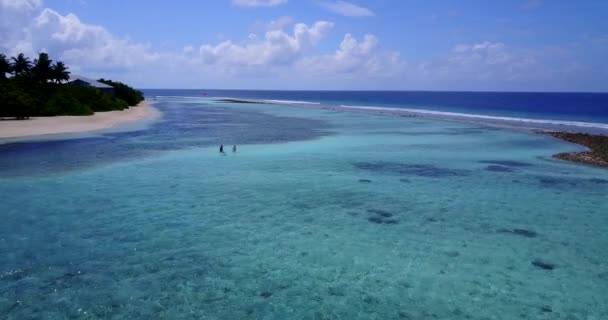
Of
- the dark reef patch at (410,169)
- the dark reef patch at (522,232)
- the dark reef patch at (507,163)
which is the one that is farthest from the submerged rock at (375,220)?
the dark reef patch at (507,163)

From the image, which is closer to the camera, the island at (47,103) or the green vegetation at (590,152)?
the green vegetation at (590,152)


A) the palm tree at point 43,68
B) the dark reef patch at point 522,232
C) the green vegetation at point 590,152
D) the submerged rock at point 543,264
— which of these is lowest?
the submerged rock at point 543,264

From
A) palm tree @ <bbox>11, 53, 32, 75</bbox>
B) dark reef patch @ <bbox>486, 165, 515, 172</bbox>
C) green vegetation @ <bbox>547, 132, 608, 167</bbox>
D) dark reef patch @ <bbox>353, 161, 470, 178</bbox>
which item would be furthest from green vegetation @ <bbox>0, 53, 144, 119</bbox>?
green vegetation @ <bbox>547, 132, 608, 167</bbox>

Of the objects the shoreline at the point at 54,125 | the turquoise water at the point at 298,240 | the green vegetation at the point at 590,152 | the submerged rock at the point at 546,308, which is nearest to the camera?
the submerged rock at the point at 546,308

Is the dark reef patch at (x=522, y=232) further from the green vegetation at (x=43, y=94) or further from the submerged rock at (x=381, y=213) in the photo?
the green vegetation at (x=43, y=94)

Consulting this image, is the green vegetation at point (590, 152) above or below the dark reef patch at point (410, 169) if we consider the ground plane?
above

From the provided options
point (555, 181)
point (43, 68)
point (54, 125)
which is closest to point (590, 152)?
point (555, 181)

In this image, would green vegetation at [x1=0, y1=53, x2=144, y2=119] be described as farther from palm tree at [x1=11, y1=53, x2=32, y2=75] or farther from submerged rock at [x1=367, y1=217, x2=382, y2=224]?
submerged rock at [x1=367, y1=217, x2=382, y2=224]
